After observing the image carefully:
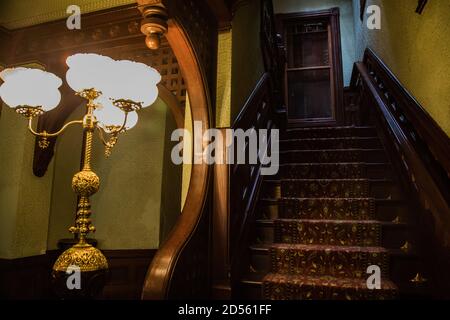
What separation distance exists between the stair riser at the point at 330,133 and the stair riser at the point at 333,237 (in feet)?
5.23

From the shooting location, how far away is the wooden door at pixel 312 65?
5.41m

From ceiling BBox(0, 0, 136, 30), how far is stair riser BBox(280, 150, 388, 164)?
2.09 m

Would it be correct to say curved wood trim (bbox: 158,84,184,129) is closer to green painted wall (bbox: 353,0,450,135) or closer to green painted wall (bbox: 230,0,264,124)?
green painted wall (bbox: 230,0,264,124)

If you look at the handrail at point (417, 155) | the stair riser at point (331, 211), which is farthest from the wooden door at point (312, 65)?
the stair riser at point (331, 211)

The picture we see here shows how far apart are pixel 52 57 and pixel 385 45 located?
319cm

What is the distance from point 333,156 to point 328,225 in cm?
111

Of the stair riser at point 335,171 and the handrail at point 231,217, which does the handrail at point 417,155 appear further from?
the handrail at point 231,217

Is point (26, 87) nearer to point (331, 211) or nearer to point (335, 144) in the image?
point (331, 211)

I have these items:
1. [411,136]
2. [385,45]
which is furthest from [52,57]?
[385,45]

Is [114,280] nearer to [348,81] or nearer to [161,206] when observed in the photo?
[161,206]

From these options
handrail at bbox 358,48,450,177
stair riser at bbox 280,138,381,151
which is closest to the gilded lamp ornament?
handrail at bbox 358,48,450,177
